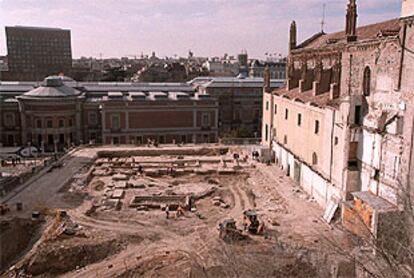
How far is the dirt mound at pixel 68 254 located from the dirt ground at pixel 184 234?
0.04 meters

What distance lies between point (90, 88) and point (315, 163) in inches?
1559

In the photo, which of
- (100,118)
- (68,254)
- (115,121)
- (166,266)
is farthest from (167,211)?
(100,118)

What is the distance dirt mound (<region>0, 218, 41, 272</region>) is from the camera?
62.2ft

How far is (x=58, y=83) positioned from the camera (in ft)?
167

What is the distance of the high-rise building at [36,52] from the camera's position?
95.4 m

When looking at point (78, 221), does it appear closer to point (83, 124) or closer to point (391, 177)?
point (391, 177)

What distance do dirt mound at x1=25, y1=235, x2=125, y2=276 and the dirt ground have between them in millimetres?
42

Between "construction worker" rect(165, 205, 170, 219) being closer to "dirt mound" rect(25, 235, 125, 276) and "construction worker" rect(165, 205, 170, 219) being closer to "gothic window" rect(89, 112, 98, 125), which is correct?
"dirt mound" rect(25, 235, 125, 276)

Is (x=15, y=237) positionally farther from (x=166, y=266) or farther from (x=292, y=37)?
(x=292, y=37)

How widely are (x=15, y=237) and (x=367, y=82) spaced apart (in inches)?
762

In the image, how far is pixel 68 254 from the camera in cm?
1848

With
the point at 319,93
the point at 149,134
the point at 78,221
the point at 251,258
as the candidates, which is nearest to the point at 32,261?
the point at 78,221

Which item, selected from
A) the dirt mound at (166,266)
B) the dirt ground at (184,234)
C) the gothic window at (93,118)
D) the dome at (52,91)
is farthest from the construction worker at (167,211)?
the dome at (52,91)

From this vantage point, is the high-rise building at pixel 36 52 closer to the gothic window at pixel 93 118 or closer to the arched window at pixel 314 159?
the gothic window at pixel 93 118
